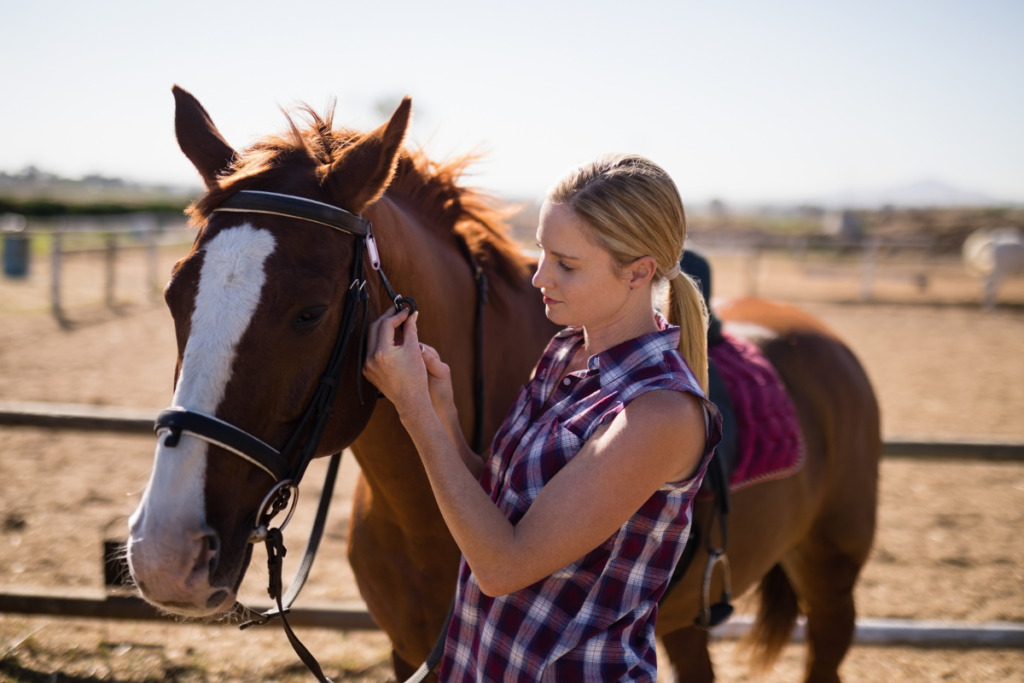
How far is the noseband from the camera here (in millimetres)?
1345

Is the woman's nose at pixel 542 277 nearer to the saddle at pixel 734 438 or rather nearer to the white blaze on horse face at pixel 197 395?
the white blaze on horse face at pixel 197 395

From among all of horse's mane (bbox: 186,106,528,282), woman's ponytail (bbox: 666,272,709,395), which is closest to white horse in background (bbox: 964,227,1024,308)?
horse's mane (bbox: 186,106,528,282)

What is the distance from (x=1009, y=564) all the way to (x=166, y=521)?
5.31 meters

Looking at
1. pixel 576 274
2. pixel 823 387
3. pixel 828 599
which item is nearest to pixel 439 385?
pixel 576 274

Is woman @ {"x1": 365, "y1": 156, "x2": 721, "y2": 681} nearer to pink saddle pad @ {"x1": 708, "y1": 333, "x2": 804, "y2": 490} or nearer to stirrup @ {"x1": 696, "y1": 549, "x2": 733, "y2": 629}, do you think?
stirrup @ {"x1": 696, "y1": 549, "x2": 733, "y2": 629}

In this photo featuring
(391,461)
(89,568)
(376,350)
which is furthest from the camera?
(89,568)

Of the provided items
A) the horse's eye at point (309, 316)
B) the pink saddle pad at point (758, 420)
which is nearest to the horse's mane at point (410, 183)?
the horse's eye at point (309, 316)

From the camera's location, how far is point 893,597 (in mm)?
4094

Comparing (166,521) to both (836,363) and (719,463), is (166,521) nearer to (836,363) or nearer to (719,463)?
(719,463)

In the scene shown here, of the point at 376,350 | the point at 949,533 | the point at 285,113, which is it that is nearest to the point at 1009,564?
the point at 949,533

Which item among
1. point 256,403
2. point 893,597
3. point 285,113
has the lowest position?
point 893,597

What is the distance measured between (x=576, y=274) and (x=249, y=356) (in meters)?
0.68

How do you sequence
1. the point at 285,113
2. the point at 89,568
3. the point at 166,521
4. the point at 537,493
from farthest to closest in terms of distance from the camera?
the point at 89,568, the point at 285,113, the point at 537,493, the point at 166,521

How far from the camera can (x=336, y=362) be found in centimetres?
145
